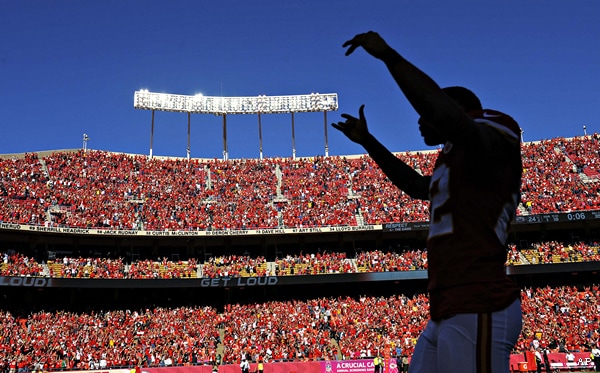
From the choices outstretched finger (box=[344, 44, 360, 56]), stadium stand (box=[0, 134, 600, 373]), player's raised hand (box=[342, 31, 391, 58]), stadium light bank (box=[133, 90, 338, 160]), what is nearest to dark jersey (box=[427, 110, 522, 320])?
player's raised hand (box=[342, 31, 391, 58])

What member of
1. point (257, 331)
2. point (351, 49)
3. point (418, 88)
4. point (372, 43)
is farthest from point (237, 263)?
point (418, 88)

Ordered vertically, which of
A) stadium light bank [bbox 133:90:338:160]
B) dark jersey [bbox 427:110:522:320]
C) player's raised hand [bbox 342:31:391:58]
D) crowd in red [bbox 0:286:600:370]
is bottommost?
crowd in red [bbox 0:286:600:370]

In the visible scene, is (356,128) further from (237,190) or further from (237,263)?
(237,190)

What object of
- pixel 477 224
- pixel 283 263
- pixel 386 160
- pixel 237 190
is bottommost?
pixel 477 224

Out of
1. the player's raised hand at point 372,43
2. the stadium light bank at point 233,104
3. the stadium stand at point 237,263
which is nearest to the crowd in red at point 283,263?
the stadium stand at point 237,263

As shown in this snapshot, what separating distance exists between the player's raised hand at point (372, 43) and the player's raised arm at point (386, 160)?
54.5 inches

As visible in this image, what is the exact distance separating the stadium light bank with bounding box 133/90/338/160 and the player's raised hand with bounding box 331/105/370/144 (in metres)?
56.2

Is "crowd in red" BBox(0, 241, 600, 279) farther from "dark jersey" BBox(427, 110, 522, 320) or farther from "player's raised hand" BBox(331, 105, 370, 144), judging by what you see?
"dark jersey" BBox(427, 110, 522, 320)

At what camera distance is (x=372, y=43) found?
3.18 meters

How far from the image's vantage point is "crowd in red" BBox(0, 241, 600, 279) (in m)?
41.6

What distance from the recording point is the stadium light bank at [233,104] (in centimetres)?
6241

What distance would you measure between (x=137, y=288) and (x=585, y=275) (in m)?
34.6

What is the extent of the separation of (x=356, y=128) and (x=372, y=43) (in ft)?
4.88

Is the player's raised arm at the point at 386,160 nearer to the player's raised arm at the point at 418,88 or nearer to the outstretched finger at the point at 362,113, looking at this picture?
the outstretched finger at the point at 362,113
